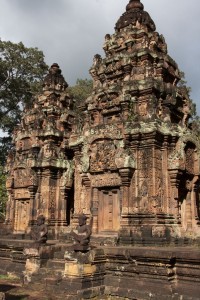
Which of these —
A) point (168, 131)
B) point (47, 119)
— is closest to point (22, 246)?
point (168, 131)

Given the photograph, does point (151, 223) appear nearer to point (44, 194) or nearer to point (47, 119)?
point (44, 194)

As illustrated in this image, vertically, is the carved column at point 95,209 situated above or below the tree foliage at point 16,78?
below

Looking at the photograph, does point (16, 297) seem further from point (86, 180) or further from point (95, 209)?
point (86, 180)

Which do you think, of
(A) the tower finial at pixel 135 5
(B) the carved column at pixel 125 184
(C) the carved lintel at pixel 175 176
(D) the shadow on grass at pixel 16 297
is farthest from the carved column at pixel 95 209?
(A) the tower finial at pixel 135 5

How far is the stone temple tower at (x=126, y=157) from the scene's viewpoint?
10852 millimetres

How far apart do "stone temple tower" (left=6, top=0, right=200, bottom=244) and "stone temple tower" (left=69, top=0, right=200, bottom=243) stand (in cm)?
3

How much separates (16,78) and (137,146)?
1847cm

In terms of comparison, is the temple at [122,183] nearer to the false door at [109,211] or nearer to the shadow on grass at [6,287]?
the false door at [109,211]

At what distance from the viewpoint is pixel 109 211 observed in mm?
11617

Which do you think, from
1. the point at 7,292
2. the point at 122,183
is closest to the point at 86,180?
the point at 122,183

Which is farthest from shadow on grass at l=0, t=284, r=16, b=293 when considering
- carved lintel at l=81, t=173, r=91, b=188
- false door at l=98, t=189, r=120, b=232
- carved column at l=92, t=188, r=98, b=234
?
carved lintel at l=81, t=173, r=91, b=188

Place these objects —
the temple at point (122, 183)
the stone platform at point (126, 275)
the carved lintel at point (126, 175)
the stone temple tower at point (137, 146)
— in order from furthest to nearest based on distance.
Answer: the carved lintel at point (126, 175)
the stone temple tower at point (137, 146)
the temple at point (122, 183)
the stone platform at point (126, 275)

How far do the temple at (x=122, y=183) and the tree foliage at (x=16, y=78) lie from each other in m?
12.1

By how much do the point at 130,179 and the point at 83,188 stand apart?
7.16 feet
